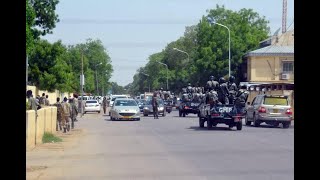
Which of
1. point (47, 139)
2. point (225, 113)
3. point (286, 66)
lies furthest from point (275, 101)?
point (286, 66)

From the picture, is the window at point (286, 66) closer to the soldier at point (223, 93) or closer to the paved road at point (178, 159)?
the soldier at point (223, 93)

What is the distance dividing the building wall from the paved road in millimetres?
42096

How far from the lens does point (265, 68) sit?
68.1 metres

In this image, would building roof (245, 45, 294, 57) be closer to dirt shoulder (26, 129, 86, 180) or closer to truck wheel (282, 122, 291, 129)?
truck wheel (282, 122, 291, 129)

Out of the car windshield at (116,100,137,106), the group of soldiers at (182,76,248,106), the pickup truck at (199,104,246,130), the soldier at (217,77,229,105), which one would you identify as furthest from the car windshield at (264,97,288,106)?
the car windshield at (116,100,137,106)

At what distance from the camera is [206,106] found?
30.8 m

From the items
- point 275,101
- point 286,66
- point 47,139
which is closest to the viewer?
point 47,139

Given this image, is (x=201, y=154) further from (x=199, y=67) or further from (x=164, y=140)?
(x=199, y=67)

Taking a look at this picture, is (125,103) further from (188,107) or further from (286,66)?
(286,66)

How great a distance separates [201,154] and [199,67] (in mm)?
57158

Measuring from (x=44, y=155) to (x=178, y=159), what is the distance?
13.0 feet

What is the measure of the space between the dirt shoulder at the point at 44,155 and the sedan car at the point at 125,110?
52.1 ft

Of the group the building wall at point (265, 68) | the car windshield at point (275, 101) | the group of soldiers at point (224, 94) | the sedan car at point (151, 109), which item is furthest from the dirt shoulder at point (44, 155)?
the building wall at point (265, 68)

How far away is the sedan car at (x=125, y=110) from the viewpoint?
42.6m
